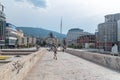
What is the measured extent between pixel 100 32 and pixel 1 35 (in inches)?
1795

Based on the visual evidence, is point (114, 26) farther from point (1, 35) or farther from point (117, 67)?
point (117, 67)

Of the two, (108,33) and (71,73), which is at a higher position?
(108,33)

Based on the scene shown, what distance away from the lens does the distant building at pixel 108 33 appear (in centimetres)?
12192

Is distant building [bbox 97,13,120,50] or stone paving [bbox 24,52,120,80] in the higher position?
distant building [bbox 97,13,120,50]

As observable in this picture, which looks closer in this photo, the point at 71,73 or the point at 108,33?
the point at 71,73

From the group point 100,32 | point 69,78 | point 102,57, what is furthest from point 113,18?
point 69,78

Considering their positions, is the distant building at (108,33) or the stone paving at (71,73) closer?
the stone paving at (71,73)

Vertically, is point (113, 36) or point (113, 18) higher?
point (113, 18)

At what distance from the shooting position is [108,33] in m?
125

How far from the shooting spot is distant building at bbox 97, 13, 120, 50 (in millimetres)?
121919

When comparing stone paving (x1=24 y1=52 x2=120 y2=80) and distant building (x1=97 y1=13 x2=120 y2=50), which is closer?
stone paving (x1=24 y1=52 x2=120 y2=80)

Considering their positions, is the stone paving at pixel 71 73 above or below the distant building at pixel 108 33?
below

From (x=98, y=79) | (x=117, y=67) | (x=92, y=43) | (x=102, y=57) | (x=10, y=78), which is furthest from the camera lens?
(x=92, y=43)

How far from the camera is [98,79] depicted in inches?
591
